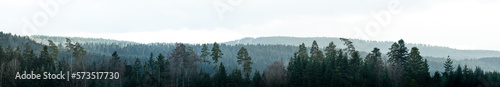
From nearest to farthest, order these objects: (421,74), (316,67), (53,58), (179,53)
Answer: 1. (421,74)
2. (316,67)
3. (179,53)
4. (53,58)

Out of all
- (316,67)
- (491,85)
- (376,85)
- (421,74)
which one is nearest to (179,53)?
(316,67)

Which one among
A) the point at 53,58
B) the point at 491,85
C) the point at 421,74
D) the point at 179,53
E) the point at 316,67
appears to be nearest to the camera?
the point at 421,74

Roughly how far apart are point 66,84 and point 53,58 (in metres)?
22.8

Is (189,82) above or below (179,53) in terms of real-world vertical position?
below

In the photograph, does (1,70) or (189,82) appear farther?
(189,82)

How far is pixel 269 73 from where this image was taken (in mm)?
91312

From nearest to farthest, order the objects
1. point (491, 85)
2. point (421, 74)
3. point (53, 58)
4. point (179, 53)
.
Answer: point (421, 74) < point (491, 85) < point (179, 53) < point (53, 58)

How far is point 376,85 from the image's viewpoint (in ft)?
235

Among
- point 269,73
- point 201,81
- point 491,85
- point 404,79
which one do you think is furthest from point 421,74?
point 201,81

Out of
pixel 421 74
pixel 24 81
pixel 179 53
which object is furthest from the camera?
pixel 179 53

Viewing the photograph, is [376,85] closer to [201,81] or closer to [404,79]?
[404,79]

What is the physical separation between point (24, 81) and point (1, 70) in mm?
5858

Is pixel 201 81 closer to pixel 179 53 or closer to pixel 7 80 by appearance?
pixel 179 53

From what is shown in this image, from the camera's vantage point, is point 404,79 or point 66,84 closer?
point 404,79
